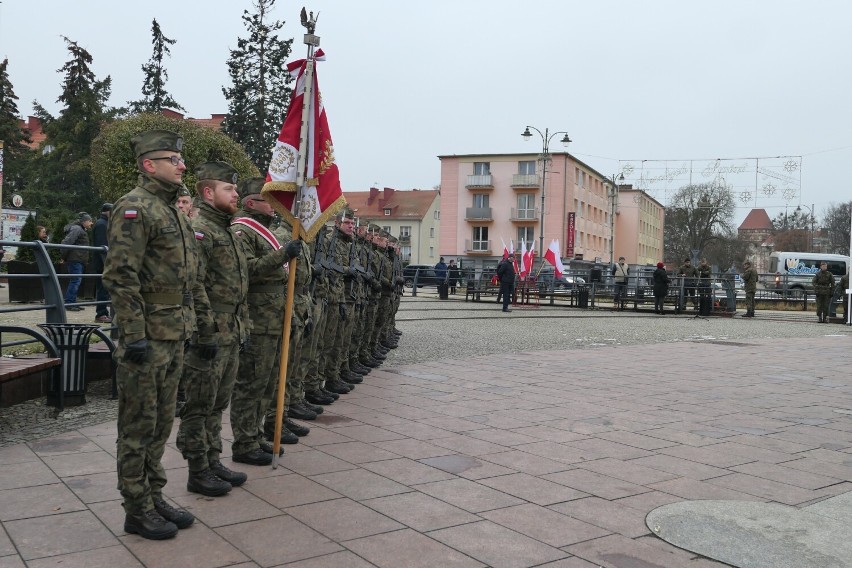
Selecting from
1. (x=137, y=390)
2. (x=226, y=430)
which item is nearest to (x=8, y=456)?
(x=226, y=430)

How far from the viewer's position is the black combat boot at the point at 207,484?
456 centimetres

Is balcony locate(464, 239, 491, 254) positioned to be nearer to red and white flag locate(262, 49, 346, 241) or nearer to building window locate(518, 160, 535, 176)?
building window locate(518, 160, 535, 176)

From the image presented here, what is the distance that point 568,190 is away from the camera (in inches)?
2621

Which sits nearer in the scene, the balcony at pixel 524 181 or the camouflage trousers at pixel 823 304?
the camouflage trousers at pixel 823 304

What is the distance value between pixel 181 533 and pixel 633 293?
25631 millimetres

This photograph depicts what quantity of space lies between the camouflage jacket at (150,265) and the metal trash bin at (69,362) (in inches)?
122

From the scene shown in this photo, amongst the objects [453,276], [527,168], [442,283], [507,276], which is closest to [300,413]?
[507,276]

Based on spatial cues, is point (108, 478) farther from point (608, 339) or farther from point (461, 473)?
point (608, 339)

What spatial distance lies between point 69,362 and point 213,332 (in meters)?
2.93

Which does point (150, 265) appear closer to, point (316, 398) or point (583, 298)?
point (316, 398)

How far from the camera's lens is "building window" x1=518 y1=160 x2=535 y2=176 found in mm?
68562

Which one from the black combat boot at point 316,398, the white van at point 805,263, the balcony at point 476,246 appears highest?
the balcony at point 476,246

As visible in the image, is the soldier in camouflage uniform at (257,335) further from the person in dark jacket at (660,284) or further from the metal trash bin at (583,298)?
the metal trash bin at (583,298)

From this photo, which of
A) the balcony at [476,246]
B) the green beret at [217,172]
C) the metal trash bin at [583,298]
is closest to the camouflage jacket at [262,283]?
the green beret at [217,172]
